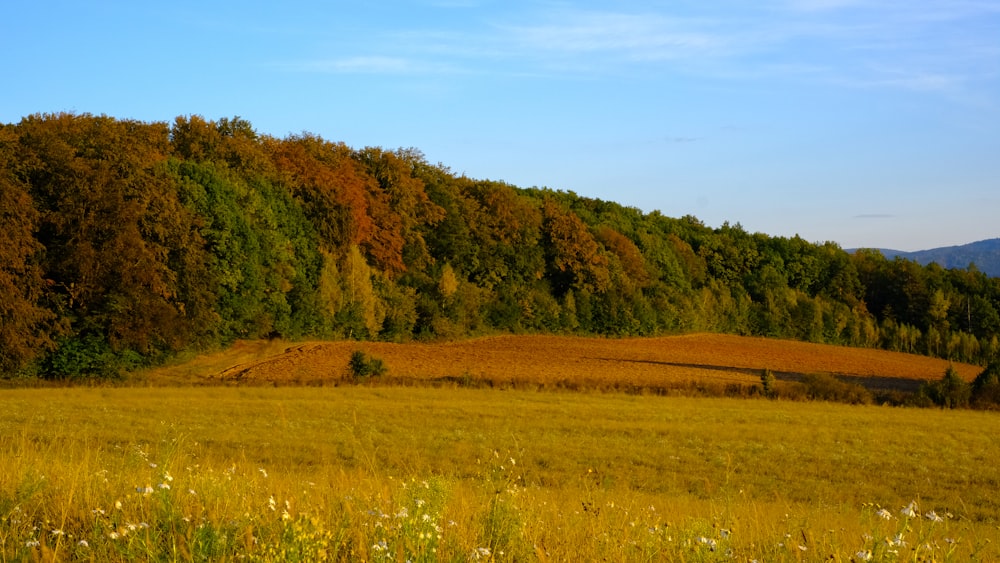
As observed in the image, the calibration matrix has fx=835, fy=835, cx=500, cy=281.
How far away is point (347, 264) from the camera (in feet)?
162

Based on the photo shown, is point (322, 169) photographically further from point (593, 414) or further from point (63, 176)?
point (593, 414)

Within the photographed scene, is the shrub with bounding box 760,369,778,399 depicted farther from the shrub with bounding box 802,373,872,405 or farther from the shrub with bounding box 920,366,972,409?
the shrub with bounding box 920,366,972,409

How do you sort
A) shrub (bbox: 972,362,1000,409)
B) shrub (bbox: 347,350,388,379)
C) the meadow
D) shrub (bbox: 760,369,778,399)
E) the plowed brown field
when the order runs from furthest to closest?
the plowed brown field
shrub (bbox: 760,369,778,399)
shrub (bbox: 347,350,388,379)
shrub (bbox: 972,362,1000,409)
the meadow

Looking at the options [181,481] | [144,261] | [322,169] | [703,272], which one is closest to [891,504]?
[181,481]

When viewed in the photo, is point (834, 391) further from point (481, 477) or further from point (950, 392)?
point (481, 477)

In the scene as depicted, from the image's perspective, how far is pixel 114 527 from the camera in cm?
541

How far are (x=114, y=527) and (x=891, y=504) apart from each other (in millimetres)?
13412

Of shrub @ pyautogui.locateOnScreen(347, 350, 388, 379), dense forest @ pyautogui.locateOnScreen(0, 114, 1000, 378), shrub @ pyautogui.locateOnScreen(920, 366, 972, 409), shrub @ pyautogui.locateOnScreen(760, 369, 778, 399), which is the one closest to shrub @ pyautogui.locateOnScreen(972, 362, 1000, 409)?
shrub @ pyautogui.locateOnScreen(920, 366, 972, 409)

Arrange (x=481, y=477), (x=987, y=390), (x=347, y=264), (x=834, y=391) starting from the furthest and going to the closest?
(x=347, y=264)
(x=834, y=391)
(x=987, y=390)
(x=481, y=477)

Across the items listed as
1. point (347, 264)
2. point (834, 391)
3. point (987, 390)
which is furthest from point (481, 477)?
point (347, 264)

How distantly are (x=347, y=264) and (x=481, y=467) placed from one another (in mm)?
34633

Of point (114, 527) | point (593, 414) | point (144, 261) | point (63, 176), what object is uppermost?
point (63, 176)

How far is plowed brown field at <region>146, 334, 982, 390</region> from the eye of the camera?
38.0 meters

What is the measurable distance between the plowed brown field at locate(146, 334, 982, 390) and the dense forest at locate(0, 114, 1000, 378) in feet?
6.69
